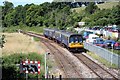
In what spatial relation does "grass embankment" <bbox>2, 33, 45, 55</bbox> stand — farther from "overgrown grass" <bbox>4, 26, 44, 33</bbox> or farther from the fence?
"overgrown grass" <bbox>4, 26, 44, 33</bbox>

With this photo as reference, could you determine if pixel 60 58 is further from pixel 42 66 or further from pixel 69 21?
pixel 69 21

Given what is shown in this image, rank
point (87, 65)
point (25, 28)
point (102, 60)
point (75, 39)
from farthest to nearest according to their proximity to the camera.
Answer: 1. point (25, 28)
2. point (75, 39)
3. point (102, 60)
4. point (87, 65)

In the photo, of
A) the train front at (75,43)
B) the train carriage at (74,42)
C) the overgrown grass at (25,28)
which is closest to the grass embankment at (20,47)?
the train carriage at (74,42)

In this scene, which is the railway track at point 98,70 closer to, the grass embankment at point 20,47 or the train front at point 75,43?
the train front at point 75,43

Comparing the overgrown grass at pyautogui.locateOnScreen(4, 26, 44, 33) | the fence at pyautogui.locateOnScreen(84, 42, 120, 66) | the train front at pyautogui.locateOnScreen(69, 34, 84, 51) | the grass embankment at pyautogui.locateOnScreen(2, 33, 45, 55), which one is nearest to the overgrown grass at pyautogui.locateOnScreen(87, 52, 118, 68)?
the fence at pyautogui.locateOnScreen(84, 42, 120, 66)

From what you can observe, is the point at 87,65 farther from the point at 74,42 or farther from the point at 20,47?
the point at 20,47

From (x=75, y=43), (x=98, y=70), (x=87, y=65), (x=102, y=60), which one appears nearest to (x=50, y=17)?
(x=75, y=43)

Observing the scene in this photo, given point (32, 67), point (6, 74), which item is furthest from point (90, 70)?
point (32, 67)

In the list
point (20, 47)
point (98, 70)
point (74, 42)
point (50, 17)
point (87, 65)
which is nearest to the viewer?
point (98, 70)

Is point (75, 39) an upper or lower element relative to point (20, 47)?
upper

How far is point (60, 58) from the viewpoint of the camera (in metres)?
29.0

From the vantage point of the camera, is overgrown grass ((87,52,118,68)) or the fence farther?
overgrown grass ((87,52,118,68))

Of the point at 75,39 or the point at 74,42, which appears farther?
the point at 75,39

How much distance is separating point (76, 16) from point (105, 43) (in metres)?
46.5
